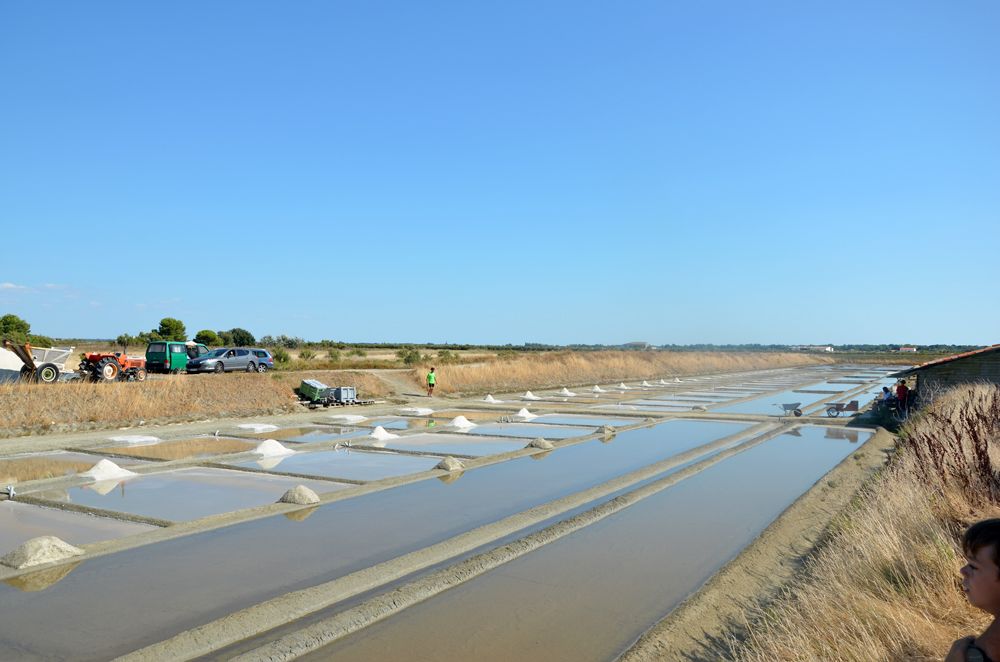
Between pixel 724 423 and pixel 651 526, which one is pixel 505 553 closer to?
pixel 651 526

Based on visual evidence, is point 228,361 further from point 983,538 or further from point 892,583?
point 983,538

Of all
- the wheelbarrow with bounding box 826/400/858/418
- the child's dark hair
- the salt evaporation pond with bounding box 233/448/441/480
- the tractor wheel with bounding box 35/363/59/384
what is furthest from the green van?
the child's dark hair

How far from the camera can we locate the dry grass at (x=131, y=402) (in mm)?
18719

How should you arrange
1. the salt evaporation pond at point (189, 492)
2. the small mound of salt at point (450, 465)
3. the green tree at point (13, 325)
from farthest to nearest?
the green tree at point (13, 325)
the small mound of salt at point (450, 465)
the salt evaporation pond at point (189, 492)

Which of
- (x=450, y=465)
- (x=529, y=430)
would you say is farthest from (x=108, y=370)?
(x=450, y=465)

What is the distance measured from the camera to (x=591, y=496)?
1116 cm

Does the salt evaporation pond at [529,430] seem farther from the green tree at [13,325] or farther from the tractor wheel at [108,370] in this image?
the green tree at [13,325]

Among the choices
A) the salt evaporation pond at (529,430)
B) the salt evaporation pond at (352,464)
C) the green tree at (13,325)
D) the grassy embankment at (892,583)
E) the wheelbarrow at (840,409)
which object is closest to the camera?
the grassy embankment at (892,583)

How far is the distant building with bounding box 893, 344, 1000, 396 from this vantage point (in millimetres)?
21109

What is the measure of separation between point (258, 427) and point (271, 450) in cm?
505

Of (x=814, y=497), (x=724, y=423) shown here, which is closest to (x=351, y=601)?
(x=814, y=497)

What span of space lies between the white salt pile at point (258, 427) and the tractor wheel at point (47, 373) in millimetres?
5977

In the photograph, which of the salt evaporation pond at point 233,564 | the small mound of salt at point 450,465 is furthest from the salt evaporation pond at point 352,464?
the salt evaporation pond at point 233,564

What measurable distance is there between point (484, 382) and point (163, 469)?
968 inches
